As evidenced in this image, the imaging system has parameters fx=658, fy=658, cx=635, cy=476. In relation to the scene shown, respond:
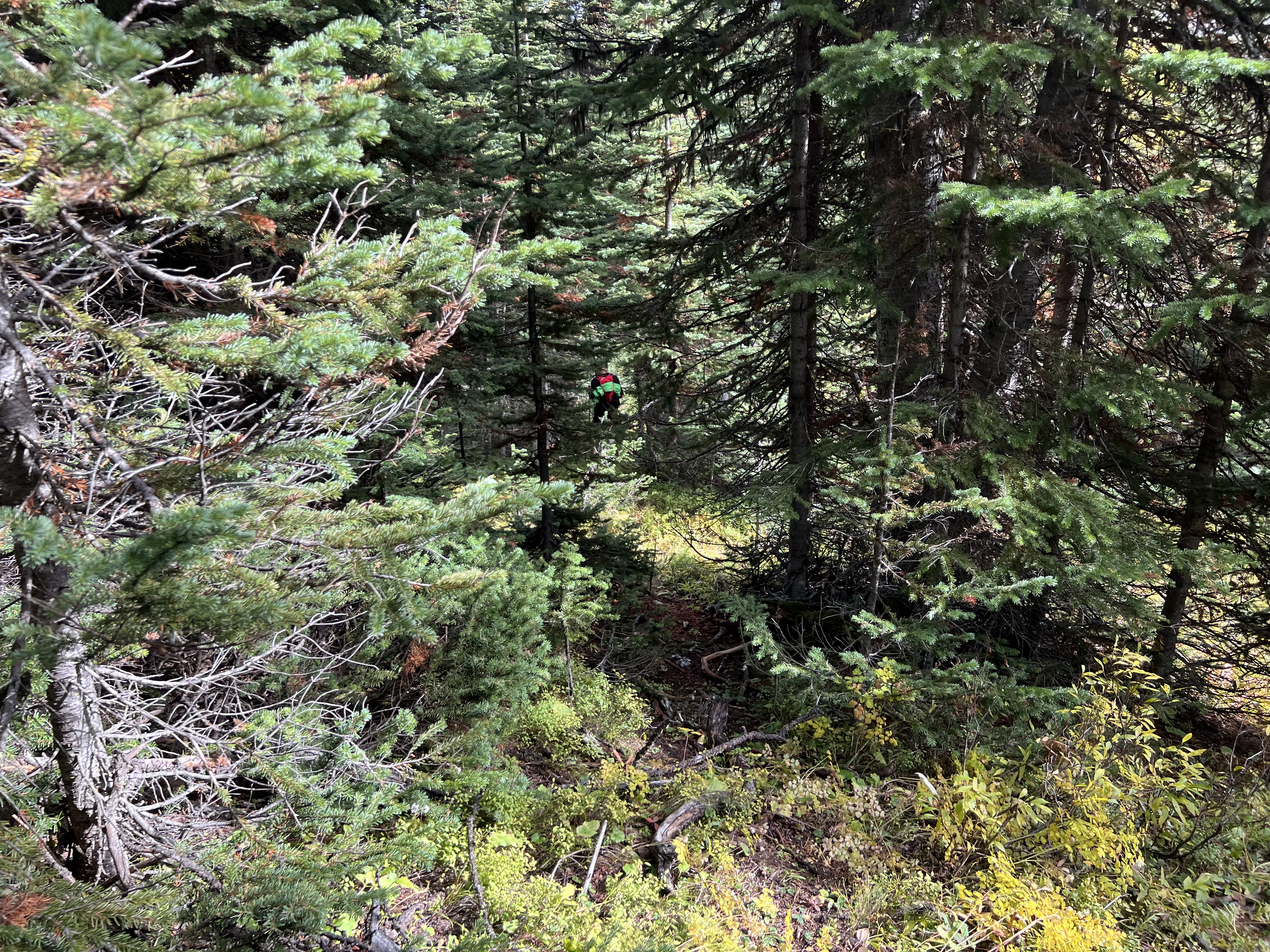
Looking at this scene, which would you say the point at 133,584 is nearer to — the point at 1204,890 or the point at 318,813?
the point at 318,813

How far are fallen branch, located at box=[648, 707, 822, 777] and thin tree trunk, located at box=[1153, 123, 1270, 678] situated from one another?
2.91 metres

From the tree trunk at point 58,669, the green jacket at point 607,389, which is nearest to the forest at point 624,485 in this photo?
the tree trunk at point 58,669

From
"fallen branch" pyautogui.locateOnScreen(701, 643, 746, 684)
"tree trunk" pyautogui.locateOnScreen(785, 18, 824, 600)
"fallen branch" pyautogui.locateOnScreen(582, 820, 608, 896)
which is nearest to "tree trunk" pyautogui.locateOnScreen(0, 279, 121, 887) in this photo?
"fallen branch" pyautogui.locateOnScreen(582, 820, 608, 896)

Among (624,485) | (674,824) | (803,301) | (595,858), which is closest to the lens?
(595,858)

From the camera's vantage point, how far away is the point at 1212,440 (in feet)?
19.7

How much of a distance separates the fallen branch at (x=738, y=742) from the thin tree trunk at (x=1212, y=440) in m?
2.91

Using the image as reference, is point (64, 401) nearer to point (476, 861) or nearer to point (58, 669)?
point (58, 669)

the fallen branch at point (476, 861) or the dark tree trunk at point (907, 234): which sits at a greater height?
the dark tree trunk at point (907, 234)

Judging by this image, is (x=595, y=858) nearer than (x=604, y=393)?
Yes

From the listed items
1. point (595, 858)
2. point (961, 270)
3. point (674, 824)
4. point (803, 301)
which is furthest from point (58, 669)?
point (803, 301)

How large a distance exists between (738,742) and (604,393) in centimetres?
419

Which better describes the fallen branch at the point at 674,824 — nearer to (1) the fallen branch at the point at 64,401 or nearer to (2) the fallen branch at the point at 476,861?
(2) the fallen branch at the point at 476,861

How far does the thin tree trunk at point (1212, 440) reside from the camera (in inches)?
213

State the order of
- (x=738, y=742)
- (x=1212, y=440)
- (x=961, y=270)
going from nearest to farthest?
(x=961, y=270), (x=738, y=742), (x=1212, y=440)
